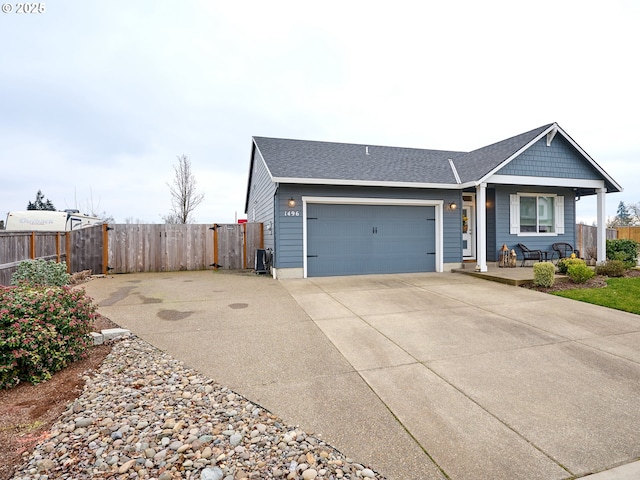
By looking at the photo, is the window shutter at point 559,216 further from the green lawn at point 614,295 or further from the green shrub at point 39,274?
the green shrub at point 39,274


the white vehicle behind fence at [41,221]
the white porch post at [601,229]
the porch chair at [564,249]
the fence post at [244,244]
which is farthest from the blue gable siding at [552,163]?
the white vehicle behind fence at [41,221]

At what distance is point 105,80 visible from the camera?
10586 millimetres

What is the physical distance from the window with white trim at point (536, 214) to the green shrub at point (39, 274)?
42.9 feet

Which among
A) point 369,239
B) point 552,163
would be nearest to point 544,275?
point 369,239

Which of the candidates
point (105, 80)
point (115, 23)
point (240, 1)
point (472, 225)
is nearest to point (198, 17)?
point (240, 1)

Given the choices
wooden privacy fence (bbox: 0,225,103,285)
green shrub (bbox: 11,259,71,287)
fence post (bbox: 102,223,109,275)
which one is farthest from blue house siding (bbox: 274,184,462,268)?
fence post (bbox: 102,223,109,275)

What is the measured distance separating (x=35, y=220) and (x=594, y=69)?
23202 millimetres

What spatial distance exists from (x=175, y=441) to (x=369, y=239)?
330 inches

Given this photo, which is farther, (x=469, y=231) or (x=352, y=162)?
(x=469, y=231)

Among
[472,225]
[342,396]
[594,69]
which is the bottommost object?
[342,396]

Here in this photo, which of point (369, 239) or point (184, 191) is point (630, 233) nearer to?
point (369, 239)

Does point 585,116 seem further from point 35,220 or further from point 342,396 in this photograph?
point 35,220

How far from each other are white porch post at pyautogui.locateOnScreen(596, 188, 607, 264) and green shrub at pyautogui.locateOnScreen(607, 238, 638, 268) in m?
0.43

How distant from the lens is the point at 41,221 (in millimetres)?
13430
